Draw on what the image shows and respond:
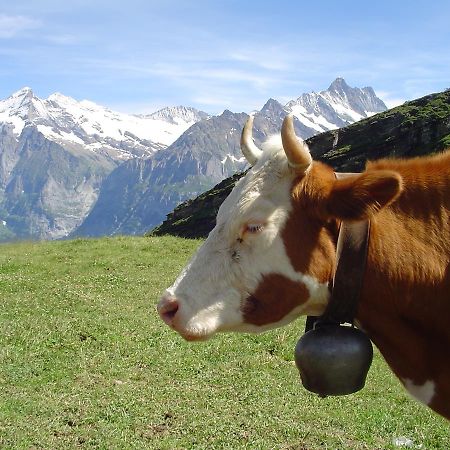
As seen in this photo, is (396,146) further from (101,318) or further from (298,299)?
(298,299)

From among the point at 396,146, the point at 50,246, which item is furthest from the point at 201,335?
the point at 396,146

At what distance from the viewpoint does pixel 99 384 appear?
1055cm

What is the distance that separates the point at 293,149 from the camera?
3.75 m

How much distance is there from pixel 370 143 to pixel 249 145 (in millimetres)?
64005

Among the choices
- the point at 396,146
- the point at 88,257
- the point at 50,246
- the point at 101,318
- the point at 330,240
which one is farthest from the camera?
the point at 396,146

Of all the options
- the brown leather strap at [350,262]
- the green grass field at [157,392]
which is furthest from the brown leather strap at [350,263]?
the green grass field at [157,392]

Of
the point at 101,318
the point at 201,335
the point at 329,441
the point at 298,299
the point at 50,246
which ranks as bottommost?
the point at 50,246

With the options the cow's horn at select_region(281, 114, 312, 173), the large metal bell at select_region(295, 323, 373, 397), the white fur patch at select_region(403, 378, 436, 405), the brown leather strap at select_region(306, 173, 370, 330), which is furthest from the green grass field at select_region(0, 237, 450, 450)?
the cow's horn at select_region(281, 114, 312, 173)

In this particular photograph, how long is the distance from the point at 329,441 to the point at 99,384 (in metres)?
4.36

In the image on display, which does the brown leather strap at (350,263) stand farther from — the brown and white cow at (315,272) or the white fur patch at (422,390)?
the white fur patch at (422,390)

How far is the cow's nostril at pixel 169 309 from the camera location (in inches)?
152

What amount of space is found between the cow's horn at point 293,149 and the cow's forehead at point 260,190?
5.3 inches

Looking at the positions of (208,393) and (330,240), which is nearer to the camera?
(330,240)

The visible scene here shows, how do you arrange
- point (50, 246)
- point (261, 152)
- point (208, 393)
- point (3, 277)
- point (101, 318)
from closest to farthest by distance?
point (261, 152)
point (208, 393)
point (101, 318)
point (3, 277)
point (50, 246)
